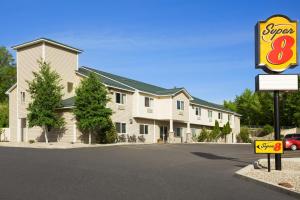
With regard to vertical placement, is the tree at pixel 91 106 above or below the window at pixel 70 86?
below

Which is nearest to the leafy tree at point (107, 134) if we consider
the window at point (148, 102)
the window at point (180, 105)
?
the window at point (148, 102)

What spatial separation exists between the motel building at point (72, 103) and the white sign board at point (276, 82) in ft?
74.0

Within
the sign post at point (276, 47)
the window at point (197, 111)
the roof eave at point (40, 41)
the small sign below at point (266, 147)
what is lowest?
the small sign below at point (266, 147)

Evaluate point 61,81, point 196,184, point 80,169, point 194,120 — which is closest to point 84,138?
point 61,81

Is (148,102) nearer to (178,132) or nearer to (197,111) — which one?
(178,132)

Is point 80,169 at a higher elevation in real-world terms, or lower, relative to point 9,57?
lower

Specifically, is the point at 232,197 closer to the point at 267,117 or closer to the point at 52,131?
the point at 52,131

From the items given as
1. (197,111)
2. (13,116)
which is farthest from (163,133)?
(13,116)

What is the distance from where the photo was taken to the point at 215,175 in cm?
1559

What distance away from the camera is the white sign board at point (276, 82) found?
1806 centimetres

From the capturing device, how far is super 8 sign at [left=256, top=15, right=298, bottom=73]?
1844 centimetres

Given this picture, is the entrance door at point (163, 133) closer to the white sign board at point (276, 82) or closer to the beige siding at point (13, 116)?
the beige siding at point (13, 116)

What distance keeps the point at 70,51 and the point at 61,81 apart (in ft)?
11.0

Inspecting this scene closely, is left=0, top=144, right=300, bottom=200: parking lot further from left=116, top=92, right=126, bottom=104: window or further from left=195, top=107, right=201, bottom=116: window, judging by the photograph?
left=195, top=107, right=201, bottom=116: window
